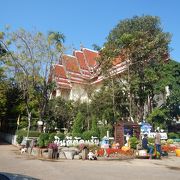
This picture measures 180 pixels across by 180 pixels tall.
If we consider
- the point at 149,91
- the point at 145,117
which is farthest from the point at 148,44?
the point at 145,117

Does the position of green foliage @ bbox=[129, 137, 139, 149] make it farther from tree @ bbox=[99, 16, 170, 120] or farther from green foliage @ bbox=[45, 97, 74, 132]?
green foliage @ bbox=[45, 97, 74, 132]

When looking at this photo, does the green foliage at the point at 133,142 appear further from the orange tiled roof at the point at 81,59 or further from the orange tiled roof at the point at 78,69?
the orange tiled roof at the point at 81,59

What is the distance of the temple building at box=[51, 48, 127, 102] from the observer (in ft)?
129

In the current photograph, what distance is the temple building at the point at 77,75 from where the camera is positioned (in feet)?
129

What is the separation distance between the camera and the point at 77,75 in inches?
1841

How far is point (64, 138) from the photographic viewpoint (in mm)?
26359

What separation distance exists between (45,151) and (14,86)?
19.5 meters

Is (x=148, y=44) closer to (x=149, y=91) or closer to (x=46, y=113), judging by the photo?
(x=149, y=91)

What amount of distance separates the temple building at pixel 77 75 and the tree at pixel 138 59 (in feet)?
14.8

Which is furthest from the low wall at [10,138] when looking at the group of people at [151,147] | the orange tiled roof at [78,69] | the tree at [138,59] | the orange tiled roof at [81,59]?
the orange tiled roof at [81,59]

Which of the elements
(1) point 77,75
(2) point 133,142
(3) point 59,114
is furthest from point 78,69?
(2) point 133,142

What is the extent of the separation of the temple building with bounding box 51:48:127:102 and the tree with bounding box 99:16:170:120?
4.51 meters

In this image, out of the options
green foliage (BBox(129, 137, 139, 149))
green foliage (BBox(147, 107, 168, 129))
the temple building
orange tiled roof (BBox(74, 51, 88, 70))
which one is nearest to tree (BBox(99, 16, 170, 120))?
green foliage (BBox(147, 107, 168, 129))

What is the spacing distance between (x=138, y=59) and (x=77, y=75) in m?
16.1
